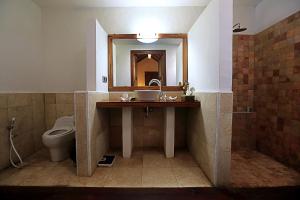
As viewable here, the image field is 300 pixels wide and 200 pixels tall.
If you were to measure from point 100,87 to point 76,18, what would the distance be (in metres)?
1.45

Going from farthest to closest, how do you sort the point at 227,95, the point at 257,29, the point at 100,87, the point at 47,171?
1. the point at 257,29
2. the point at 100,87
3. the point at 47,171
4. the point at 227,95

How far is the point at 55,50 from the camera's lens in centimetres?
276

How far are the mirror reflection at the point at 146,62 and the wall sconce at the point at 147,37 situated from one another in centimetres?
6

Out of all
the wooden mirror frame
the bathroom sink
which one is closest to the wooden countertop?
the bathroom sink

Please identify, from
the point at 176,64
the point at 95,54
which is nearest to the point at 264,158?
the point at 176,64

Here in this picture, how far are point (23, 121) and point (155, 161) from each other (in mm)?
2039

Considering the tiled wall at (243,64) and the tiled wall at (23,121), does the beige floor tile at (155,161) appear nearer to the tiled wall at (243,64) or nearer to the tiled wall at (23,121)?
the tiled wall at (243,64)

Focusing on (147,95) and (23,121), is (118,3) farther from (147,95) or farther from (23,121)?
(23,121)

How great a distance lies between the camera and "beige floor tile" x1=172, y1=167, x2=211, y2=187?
1.72 metres

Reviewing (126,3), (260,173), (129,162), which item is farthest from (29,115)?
(260,173)

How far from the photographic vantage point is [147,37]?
8.75 feet

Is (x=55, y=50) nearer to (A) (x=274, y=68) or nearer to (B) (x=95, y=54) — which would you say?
(B) (x=95, y=54)

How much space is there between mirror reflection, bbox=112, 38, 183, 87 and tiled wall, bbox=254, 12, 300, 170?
1.31m

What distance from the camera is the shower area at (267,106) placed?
1.98 m
